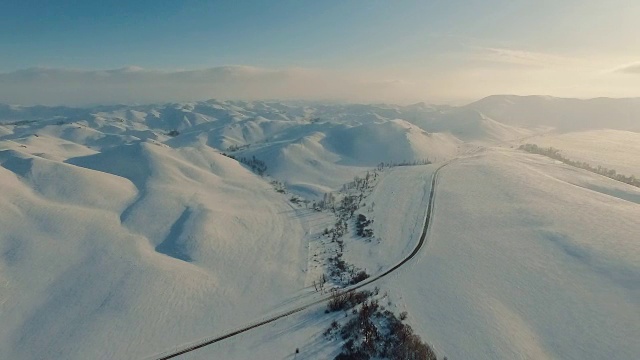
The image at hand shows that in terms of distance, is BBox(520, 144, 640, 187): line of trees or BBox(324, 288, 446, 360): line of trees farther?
BBox(520, 144, 640, 187): line of trees

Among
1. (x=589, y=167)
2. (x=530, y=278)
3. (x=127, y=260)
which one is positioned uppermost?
(x=589, y=167)

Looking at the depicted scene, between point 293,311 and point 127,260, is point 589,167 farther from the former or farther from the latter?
point 127,260

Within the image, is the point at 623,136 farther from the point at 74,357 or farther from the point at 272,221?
the point at 74,357

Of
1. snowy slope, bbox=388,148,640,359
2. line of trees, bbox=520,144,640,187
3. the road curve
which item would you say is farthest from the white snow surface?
line of trees, bbox=520,144,640,187

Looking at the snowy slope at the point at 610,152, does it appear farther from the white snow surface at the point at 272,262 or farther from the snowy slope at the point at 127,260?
the snowy slope at the point at 127,260

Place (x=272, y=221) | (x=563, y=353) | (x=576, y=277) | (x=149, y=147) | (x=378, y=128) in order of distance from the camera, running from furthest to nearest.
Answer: (x=378, y=128), (x=149, y=147), (x=272, y=221), (x=576, y=277), (x=563, y=353)

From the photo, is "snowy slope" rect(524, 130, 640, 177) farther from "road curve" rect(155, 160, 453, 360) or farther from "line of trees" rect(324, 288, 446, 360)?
"line of trees" rect(324, 288, 446, 360)

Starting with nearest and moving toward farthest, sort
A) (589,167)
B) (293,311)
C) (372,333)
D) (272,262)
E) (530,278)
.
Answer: (372,333) → (293,311) → (530,278) → (272,262) → (589,167)

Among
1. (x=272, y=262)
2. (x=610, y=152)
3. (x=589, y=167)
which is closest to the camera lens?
(x=272, y=262)

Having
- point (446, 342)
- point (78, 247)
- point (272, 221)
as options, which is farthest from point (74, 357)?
point (272, 221)

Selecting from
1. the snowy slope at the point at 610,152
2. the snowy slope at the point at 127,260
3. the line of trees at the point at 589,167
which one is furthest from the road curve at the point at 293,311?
the snowy slope at the point at 610,152

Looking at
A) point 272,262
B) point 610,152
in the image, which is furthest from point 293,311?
point 610,152
